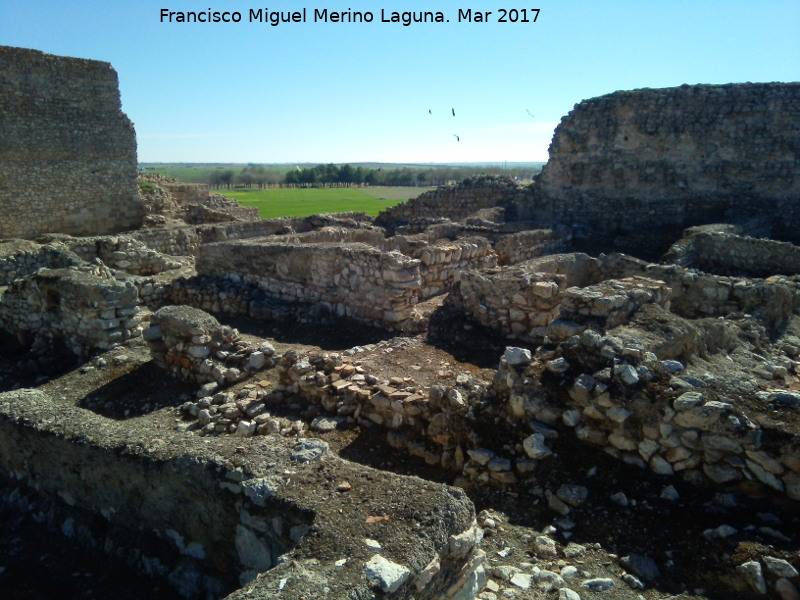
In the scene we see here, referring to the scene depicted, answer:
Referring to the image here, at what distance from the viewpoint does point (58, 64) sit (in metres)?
19.2

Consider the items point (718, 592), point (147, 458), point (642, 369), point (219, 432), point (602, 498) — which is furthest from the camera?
point (219, 432)

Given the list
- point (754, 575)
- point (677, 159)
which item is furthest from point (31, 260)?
point (677, 159)

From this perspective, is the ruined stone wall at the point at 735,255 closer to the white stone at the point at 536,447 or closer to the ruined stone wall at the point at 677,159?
the ruined stone wall at the point at 677,159

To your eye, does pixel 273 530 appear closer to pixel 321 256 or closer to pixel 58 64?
pixel 321 256

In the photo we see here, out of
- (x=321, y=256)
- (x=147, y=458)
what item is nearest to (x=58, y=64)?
(x=321, y=256)

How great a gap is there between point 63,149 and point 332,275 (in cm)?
1572

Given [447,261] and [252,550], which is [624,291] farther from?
[252,550]

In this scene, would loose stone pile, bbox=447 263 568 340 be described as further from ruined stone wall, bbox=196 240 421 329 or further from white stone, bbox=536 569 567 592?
white stone, bbox=536 569 567 592

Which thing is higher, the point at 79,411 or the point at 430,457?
the point at 79,411

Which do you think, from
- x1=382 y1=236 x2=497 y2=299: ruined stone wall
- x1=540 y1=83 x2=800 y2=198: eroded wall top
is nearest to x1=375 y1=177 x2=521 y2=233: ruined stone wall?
x1=540 y1=83 x2=800 y2=198: eroded wall top

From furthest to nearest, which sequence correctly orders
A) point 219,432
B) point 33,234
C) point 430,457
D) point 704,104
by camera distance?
point 33,234, point 704,104, point 219,432, point 430,457

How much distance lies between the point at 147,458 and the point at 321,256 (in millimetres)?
6182

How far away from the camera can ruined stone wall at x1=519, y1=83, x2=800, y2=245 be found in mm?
17438

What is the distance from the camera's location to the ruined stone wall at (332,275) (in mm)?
8961
